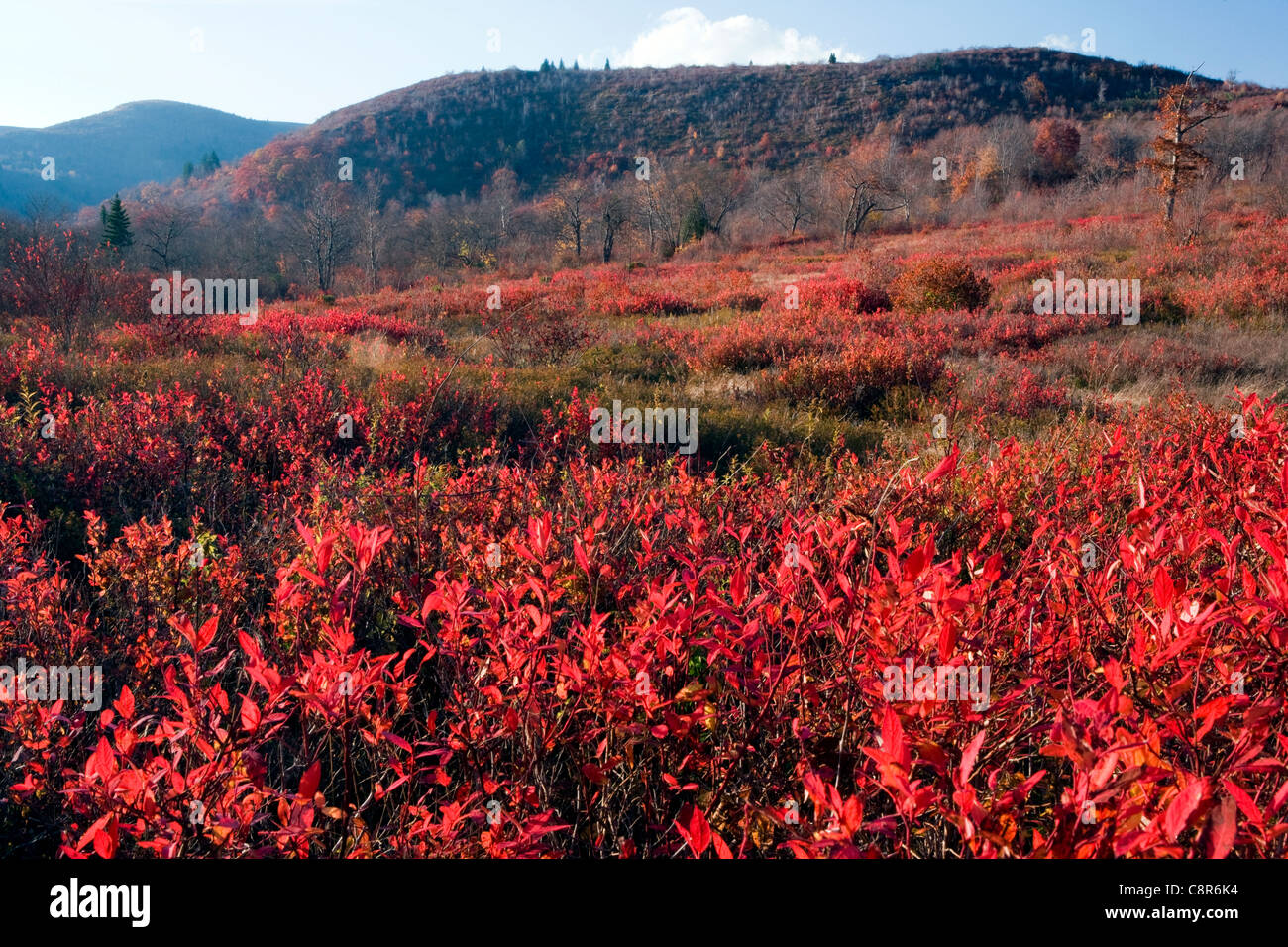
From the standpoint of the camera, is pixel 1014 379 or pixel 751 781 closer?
pixel 751 781

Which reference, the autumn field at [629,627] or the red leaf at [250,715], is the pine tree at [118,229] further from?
the red leaf at [250,715]

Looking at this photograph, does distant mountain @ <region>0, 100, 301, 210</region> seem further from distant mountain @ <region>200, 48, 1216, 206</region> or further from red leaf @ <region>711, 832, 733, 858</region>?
red leaf @ <region>711, 832, 733, 858</region>

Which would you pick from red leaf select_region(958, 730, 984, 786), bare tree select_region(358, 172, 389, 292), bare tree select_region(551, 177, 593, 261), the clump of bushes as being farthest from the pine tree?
red leaf select_region(958, 730, 984, 786)

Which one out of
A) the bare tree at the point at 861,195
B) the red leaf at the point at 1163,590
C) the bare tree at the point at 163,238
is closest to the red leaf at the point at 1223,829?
the red leaf at the point at 1163,590

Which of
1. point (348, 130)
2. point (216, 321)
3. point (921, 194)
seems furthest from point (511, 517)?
point (348, 130)

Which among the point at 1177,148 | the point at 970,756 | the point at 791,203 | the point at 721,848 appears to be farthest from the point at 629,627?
the point at 791,203

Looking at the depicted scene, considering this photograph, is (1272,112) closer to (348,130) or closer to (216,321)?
(216,321)

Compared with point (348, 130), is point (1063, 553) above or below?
below

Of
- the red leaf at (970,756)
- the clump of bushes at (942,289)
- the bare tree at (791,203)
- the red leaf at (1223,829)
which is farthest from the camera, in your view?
the bare tree at (791,203)
